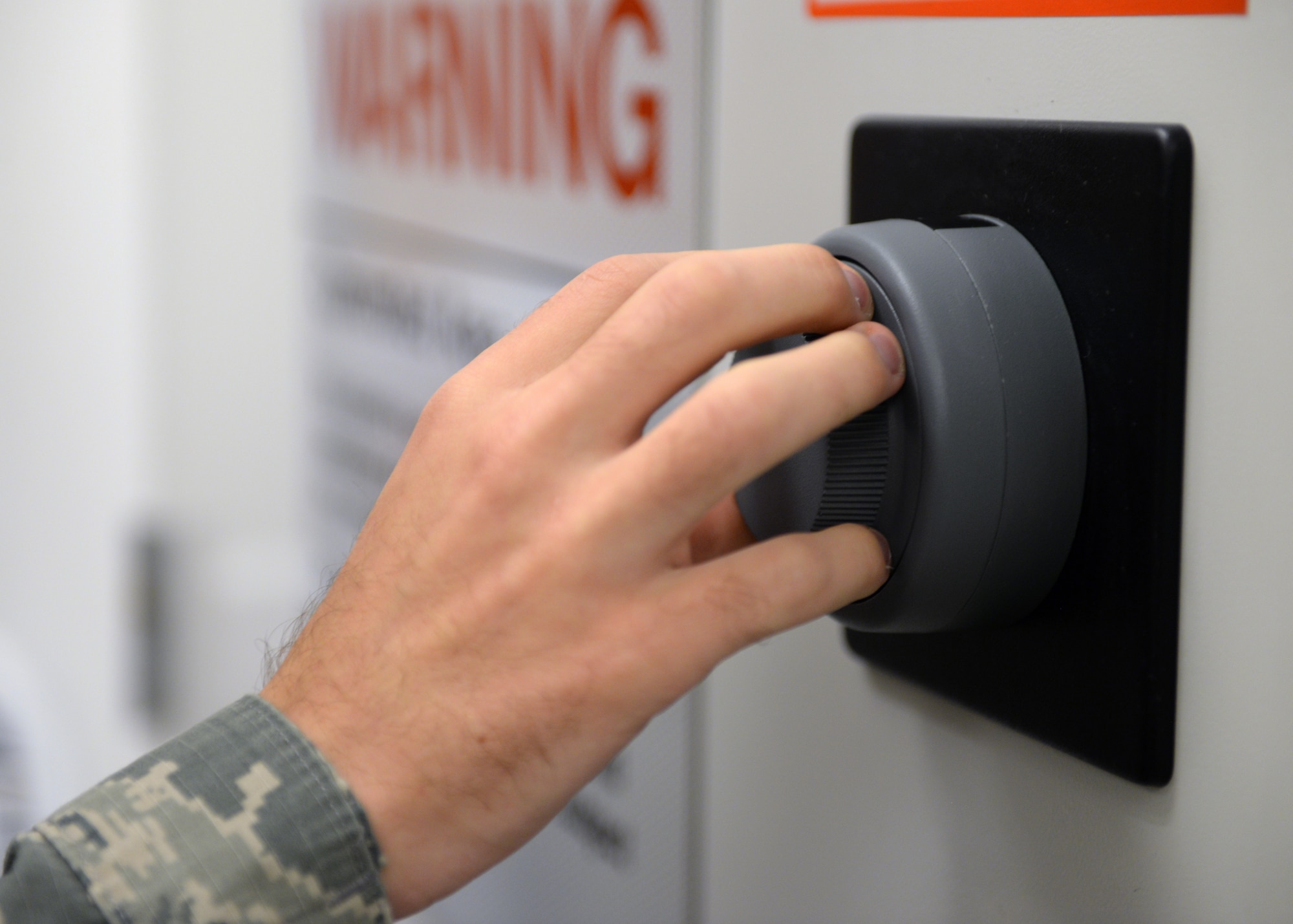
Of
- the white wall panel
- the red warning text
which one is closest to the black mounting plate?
the white wall panel

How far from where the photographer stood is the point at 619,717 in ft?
1.12

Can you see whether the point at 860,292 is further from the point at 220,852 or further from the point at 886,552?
the point at 220,852

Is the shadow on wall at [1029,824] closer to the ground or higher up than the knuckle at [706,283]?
closer to the ground

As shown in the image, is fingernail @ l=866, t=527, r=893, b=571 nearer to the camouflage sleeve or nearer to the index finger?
the index finger

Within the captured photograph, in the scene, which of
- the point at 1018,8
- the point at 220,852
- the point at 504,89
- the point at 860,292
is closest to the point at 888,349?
the point at 860,292

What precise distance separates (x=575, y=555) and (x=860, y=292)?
11 cm

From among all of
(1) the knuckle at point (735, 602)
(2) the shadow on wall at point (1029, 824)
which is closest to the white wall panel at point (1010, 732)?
(2) the shadow on wall at point (1029, 824)

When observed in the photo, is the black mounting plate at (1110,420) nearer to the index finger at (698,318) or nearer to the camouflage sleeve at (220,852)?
the index finger at (698,318)

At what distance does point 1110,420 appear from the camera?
0.34 m

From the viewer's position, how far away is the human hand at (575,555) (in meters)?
0.32

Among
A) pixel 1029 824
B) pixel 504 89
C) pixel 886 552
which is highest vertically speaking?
pixel 504 89

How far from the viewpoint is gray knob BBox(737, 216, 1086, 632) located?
320mm

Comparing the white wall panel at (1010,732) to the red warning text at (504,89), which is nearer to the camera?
the white wall panel at (1010,732)

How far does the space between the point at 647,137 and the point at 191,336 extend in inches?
29.3
